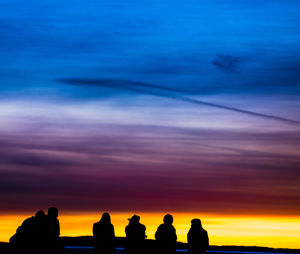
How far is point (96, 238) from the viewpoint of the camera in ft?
85.1

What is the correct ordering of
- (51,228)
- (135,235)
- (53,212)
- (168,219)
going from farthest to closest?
(51,228), (53,212), (135,235), (168,219)

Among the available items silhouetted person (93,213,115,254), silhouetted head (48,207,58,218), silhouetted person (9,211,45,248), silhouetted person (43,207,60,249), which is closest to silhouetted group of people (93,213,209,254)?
silhouetted person (93,213,115,254)

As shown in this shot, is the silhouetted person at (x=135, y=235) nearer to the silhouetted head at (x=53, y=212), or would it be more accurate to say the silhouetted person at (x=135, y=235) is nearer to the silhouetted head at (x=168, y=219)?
the silhouetted head at (x=168, y=219)

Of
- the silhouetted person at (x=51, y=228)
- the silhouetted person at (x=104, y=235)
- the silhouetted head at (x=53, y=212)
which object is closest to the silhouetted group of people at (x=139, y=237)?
the silhouetted person at (x=104, y=235)

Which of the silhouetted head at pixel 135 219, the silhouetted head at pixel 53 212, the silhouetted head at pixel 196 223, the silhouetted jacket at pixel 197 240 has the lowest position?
the silhouetted jacket at pixel 197 240

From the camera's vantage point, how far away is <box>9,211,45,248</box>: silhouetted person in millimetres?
27047

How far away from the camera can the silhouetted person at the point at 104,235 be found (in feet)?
84.6

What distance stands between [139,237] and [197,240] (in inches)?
82.1

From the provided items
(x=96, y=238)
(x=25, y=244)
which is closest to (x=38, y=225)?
(x=25, y=244)

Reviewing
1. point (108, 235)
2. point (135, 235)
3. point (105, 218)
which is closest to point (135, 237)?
point (135, 235)

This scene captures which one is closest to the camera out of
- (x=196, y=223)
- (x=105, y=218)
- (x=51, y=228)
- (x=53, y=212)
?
(x=196, y=223)

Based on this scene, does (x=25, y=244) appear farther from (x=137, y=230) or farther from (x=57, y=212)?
(x=137, y=230)

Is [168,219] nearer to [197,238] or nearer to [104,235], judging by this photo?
[197,238]

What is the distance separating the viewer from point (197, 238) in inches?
985
